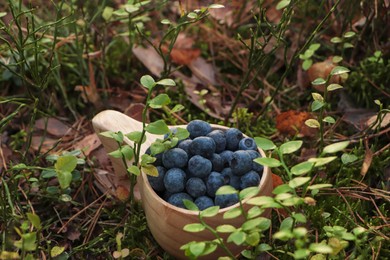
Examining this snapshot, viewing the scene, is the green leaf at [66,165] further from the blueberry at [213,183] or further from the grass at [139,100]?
the blueberry at [213,183]

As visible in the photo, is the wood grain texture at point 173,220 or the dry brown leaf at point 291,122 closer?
the wood grain texture at point 173,220

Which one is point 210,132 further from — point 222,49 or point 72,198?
point 222,49

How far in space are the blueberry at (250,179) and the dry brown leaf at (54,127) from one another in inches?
28.1

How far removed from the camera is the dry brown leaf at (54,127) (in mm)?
1826

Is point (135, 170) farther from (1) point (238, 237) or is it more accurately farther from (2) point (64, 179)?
(1) point (238, 237)

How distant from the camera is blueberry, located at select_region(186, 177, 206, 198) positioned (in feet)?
4.27

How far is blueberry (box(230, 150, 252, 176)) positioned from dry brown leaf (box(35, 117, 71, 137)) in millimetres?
687

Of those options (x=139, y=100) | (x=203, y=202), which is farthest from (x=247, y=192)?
(x=139, y=100)

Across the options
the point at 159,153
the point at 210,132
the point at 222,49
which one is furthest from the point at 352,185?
the point at 222,49

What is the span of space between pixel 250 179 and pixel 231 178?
5cm

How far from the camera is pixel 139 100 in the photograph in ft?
6.27

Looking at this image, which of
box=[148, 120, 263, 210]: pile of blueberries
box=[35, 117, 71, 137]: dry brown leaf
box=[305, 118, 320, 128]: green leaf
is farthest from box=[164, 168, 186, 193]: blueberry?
box=[35, 117, 71, 137]: dry brown leaf

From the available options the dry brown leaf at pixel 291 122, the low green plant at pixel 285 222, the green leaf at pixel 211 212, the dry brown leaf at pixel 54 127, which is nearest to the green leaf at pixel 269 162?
the low green plant at pixel 285 222

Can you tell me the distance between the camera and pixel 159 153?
1.38 meters
